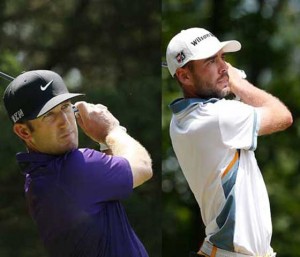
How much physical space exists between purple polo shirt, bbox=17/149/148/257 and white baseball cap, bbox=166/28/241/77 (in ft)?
2.16

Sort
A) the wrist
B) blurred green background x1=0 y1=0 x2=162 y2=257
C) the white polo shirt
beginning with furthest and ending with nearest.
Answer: blurred green background x1=0 y1=0 x2=162 y2=257
the white polo shirt
the wrist

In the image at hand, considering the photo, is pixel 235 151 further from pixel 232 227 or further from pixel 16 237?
pixel 16 237

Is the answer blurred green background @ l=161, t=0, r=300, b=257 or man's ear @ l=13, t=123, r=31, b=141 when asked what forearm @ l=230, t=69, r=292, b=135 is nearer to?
man's ear @ l=13, t=123, r=31, b=141

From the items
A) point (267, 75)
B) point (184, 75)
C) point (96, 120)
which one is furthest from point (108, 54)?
point (267, 75)

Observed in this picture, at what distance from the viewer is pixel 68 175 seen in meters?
2.84

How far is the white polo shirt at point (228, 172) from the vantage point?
3.24 meters

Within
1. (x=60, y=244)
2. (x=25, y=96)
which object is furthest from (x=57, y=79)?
(x=60, y=244)

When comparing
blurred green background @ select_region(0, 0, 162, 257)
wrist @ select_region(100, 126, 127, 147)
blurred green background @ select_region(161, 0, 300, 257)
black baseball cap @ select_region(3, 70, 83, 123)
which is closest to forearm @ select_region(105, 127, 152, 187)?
wrist @ select_region(100, 126, 127, 147)

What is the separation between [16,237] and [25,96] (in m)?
2.13

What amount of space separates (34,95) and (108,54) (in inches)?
94.2

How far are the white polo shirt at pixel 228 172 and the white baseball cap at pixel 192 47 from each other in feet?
0.49

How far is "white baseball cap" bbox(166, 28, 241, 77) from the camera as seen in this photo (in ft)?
11.1

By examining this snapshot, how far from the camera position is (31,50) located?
5.09m

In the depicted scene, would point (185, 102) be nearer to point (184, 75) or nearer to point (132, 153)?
point (184, 75)
